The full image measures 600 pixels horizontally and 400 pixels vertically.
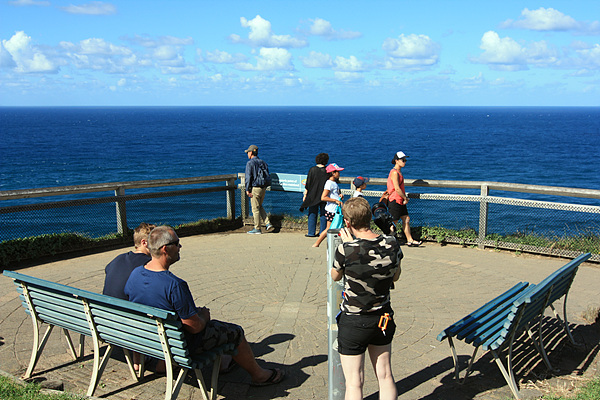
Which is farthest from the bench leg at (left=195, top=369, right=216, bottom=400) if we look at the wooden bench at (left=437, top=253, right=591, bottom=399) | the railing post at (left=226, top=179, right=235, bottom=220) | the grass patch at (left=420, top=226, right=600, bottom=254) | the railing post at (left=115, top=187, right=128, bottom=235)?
the railing post at (left=226, top=179, right=235, bottom=220)

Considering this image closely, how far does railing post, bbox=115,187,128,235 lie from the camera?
394 inches

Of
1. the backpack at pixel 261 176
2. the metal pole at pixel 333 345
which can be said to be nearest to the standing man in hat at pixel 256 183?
the backpack at pixel 261 176

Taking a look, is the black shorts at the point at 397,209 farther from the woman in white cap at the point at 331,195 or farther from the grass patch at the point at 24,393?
the grass patch at the point at 24,393

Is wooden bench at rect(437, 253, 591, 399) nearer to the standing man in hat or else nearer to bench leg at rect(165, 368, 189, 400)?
bench leg at rect(165, 368, 189, 400)

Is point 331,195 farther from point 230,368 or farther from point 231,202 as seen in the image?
point 230,368

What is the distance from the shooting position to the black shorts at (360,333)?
3883mm

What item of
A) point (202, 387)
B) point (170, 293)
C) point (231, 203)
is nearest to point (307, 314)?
point (202, 387)

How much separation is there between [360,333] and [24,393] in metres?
2.73

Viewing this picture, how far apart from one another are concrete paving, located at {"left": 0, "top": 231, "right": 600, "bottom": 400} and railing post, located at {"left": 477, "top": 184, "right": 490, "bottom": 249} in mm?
295

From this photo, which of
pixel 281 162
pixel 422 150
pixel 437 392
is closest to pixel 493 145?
pixel 422 150

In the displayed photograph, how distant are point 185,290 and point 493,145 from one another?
8847cm

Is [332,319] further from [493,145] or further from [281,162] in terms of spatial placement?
[493,145]

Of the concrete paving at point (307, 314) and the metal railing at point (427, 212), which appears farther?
the metal railing at point (427, 212)

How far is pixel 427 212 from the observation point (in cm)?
1061
